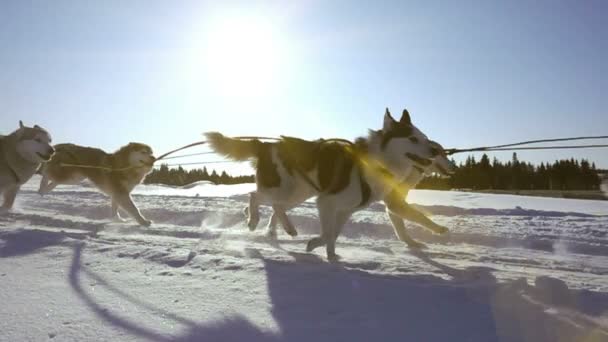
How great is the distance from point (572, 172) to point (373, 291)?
3006 centimetres

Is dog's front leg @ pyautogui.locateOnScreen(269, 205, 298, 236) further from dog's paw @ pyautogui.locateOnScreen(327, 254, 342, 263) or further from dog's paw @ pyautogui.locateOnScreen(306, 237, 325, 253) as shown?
dog's paw @ pyautogui.locateOnScreen(327, 254, 342, 263)

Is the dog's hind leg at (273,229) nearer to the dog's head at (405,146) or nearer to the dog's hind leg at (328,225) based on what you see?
the dog's hind leg at (328,225)

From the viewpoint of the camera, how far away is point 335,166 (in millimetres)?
4527

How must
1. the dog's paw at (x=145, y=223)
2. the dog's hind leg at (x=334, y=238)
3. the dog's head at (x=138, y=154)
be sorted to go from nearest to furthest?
the dog's hind leg at (x=334, y=238) → the dog's paw at (x=145, y=223) → the dog's head at (x=138, y=154)

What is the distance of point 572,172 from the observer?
27734mm

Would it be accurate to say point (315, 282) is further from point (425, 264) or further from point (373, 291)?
point (425, 264)

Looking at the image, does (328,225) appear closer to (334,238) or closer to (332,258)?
(334,238)

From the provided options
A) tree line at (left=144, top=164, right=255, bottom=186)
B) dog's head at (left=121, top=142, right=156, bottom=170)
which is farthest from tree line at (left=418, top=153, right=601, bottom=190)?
dog's head at (left=121, top=142, right=156, bottom=170)

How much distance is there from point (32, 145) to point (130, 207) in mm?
1811

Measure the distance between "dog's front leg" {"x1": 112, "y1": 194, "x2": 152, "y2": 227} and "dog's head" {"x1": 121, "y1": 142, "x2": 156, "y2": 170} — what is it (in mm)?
796

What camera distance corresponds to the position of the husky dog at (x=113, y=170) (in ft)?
25.8

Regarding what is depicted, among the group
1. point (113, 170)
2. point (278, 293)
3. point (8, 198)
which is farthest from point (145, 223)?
point (278, 293)

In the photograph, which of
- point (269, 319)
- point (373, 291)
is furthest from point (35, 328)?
point (373, 291)

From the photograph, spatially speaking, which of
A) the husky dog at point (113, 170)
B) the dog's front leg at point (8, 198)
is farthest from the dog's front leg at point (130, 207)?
the dog's front leg at point (8, 198)
